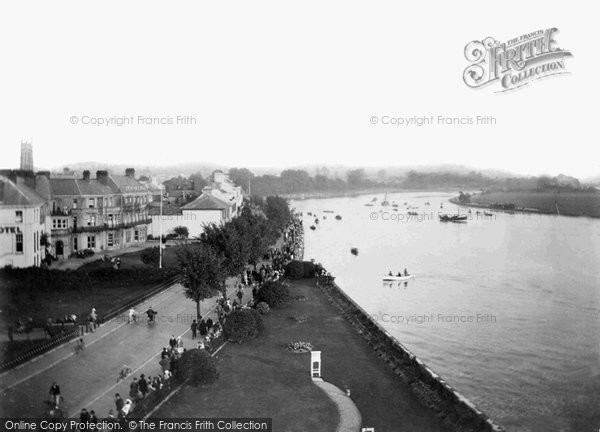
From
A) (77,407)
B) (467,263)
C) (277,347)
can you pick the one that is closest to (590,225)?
(467,263)

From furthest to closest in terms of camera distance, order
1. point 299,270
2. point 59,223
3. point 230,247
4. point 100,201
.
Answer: point 100,201, point 59,223, point 299,270, point 230,247

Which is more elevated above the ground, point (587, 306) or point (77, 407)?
point (77, 407)

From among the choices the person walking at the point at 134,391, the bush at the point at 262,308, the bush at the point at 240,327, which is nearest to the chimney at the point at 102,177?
the bush at the point at 262,308

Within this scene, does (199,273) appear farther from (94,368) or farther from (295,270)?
(295,270)

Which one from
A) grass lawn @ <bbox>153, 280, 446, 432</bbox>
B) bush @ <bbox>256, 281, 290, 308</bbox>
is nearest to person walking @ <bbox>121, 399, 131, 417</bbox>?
grass lawn @ <bbox>153, 280, 446, 432</bbox>

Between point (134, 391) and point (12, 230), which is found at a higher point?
point (12, 230)

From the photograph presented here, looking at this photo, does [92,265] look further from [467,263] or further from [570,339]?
[467,263]

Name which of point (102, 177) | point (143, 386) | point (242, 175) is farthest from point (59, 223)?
point (242, 175)
